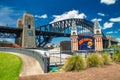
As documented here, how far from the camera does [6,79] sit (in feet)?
→ 37.5

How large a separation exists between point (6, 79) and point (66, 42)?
4199 cm

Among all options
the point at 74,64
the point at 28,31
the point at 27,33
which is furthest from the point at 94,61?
the point at 28,31

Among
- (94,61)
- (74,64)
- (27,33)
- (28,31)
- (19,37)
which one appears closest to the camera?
(74,64)

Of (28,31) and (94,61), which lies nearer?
(94,61)

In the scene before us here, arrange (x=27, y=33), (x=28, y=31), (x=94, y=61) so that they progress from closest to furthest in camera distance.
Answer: (x=94, y=61), (x=27, y=33), (x=28, y=31)

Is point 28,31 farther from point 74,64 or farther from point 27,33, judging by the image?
point 74,64

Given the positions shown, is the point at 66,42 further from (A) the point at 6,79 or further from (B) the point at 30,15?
(A) the point at 6,79

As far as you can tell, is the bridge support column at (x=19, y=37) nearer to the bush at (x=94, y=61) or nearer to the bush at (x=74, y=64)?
the bush at (x=94, y=61)

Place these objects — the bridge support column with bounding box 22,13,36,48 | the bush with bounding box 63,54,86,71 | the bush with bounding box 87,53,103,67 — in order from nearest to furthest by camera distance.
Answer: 1. the bush with bounding box 63,54,86,71
2. the bush with bounding box 87,53,103,67
3. the bridge support column with bounding box 22,13,36,48

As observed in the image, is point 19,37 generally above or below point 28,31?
below

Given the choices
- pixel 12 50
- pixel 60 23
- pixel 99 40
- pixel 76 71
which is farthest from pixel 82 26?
pixel 76 71

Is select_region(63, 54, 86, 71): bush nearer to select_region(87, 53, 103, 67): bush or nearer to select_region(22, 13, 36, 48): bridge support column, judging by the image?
select_region(87, 53, 103, 67): bush

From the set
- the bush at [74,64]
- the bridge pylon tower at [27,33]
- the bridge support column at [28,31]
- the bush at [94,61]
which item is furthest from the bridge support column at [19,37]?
the bush at [74,64]

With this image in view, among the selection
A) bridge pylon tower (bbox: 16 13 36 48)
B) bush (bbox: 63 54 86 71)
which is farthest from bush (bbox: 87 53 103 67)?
bridge pylon tower (bbox: 16 13 36 48)
